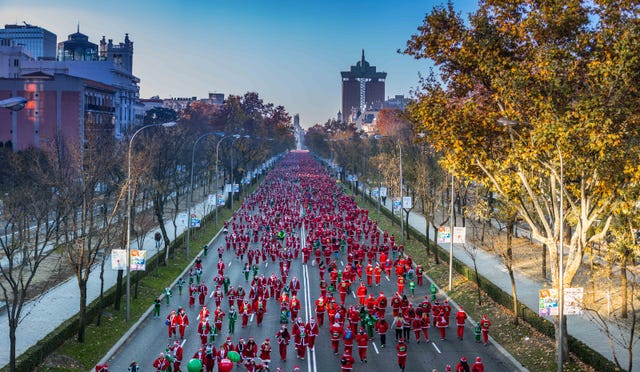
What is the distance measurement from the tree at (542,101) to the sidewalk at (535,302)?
3.50 meters

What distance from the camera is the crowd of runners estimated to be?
72.0 ft

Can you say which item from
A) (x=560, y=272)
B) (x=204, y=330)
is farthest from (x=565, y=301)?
(x=204, y=330)

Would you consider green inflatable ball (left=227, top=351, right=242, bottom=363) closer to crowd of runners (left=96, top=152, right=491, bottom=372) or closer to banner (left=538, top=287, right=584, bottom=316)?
crowd of runners (left=96, top=152, right=491, bottom=372)

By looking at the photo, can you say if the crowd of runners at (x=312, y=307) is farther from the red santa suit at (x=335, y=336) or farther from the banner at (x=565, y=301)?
the banner at (x=565, y=301)

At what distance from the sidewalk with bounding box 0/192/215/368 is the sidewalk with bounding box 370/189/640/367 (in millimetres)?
18678

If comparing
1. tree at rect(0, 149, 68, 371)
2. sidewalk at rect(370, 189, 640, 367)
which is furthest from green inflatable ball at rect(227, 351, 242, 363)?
sidewalk at rect(370, 189, 640, 367)

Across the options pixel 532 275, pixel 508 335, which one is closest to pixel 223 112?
pixel 532 275

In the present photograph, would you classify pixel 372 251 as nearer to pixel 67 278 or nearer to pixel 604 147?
pixel 67 278

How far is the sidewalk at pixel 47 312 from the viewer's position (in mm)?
23688

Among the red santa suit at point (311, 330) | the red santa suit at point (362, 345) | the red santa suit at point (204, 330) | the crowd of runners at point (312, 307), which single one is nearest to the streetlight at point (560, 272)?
the crowd of runners at point (312, 307)

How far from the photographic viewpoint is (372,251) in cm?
4275

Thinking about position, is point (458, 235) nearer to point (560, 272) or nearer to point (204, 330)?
point (560, 272)

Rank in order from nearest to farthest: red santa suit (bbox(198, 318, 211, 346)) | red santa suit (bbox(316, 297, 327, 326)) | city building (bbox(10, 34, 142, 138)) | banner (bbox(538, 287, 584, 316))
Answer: banner (bbox(538, 287, 584, 316)) < red santa suit (bbox(198, 318, 211, 346)) < red santa suit (bbox(316, 297, 327, 326)) < city building (bbox(10, 34, 142, 138))

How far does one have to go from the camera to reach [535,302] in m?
31.3
